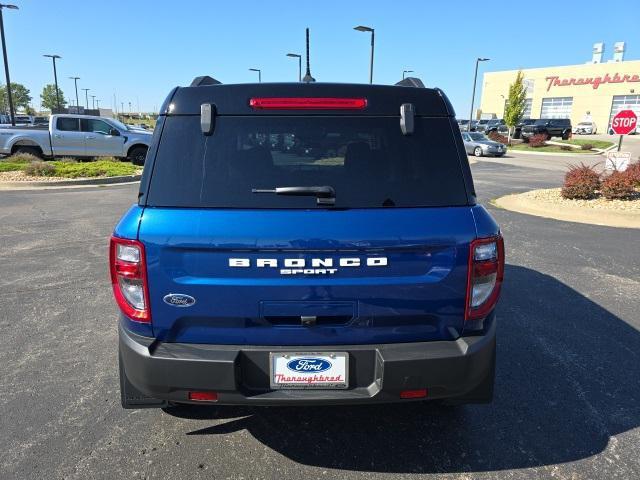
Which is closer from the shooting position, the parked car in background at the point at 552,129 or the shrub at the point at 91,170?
the shrub at the point at 91,170

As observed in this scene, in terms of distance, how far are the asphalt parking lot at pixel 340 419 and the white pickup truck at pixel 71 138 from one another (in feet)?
48.0

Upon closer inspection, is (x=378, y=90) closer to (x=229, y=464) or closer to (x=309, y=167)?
(x=309, y=167)

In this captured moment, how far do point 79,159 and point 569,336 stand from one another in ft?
61.9

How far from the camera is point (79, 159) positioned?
728 inches

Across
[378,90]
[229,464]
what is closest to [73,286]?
[229,464]

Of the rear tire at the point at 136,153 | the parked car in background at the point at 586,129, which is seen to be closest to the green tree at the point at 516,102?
the parked car in background at the point at 586,129

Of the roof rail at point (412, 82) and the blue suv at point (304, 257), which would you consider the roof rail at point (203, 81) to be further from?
the roof rail at point (412, 82)

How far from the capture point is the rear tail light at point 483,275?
2271 mm

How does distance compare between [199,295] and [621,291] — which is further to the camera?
[621,291]

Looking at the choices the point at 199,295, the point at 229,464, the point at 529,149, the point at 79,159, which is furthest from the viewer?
the point at 529,149

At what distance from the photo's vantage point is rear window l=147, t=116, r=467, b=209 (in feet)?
7.54

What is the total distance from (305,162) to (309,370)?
1050 millimetres

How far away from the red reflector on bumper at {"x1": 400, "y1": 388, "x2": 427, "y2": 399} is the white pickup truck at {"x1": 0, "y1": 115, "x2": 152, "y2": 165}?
17775 millimetres

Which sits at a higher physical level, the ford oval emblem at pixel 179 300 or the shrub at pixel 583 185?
the ford oval emblem at pixel 179 300
